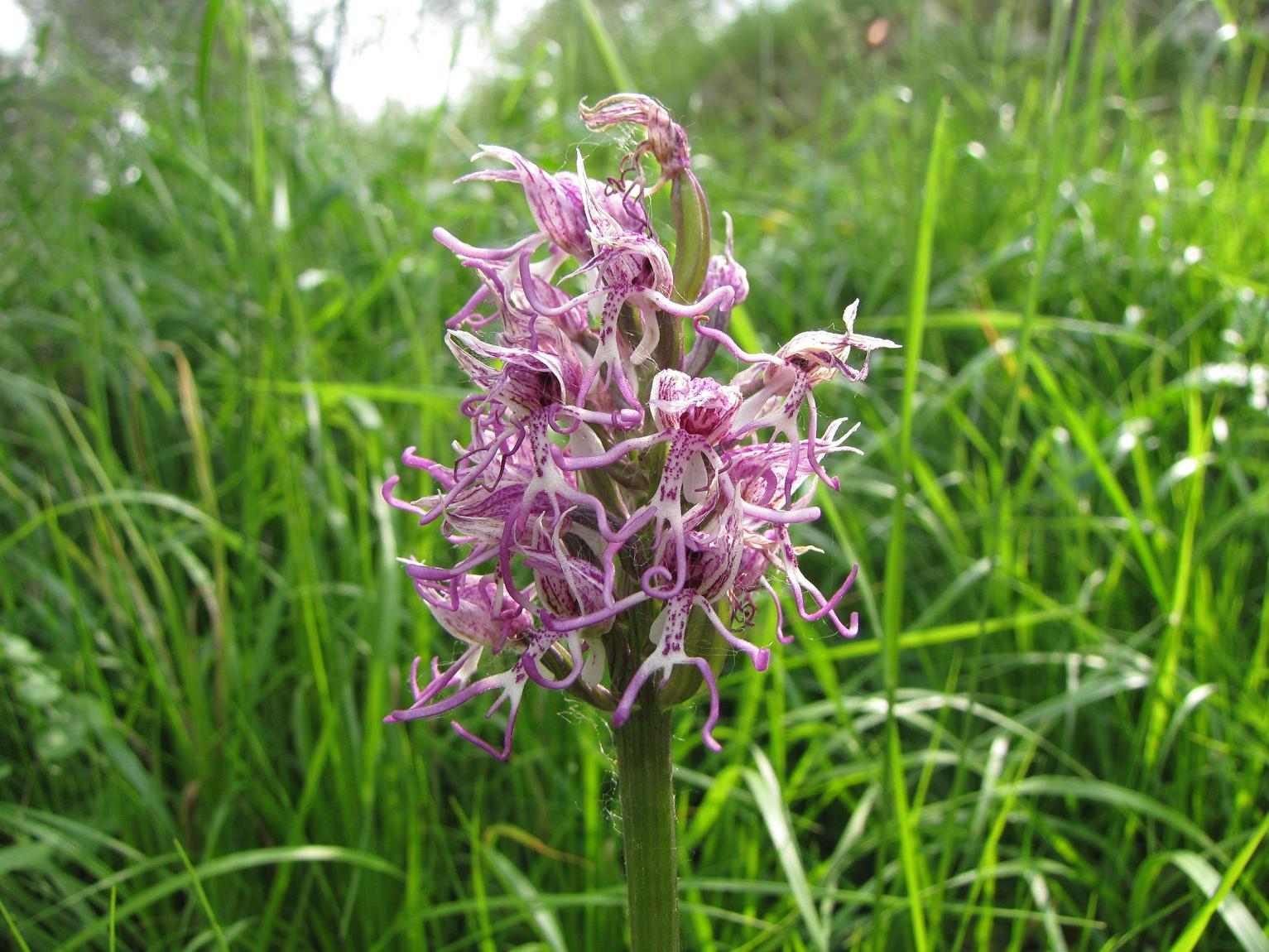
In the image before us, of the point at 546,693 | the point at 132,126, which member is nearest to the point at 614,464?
the point at 546,693

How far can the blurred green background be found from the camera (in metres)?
1.89

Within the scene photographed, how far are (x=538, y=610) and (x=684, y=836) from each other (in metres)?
1.05

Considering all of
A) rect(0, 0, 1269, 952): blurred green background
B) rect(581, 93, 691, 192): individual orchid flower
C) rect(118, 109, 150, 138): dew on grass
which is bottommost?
rect(0, 0, 1269, 952): blurred green background

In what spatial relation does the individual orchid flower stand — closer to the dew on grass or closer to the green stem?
the green stem

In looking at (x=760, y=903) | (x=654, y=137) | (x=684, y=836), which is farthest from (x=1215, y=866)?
(x=654, y=137)

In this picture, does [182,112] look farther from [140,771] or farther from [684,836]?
[684,836]

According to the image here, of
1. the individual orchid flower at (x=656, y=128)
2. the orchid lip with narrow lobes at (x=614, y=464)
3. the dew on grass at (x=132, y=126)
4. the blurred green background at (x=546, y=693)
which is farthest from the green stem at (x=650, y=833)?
the dew on grass at (x=132, y=126)

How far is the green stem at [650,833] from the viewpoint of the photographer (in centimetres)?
117

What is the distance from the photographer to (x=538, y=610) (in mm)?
1166

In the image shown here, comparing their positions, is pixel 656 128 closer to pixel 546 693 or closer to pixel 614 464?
pixel 614 464

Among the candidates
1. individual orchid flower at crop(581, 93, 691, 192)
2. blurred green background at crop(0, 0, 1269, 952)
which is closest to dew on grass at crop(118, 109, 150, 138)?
blurred green background at crop(0, 0, 1269, 952)

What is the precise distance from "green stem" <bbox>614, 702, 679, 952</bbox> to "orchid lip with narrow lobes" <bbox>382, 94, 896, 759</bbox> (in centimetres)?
4

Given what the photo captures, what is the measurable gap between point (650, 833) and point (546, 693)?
1.12m

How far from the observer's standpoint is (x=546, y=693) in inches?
89.4
